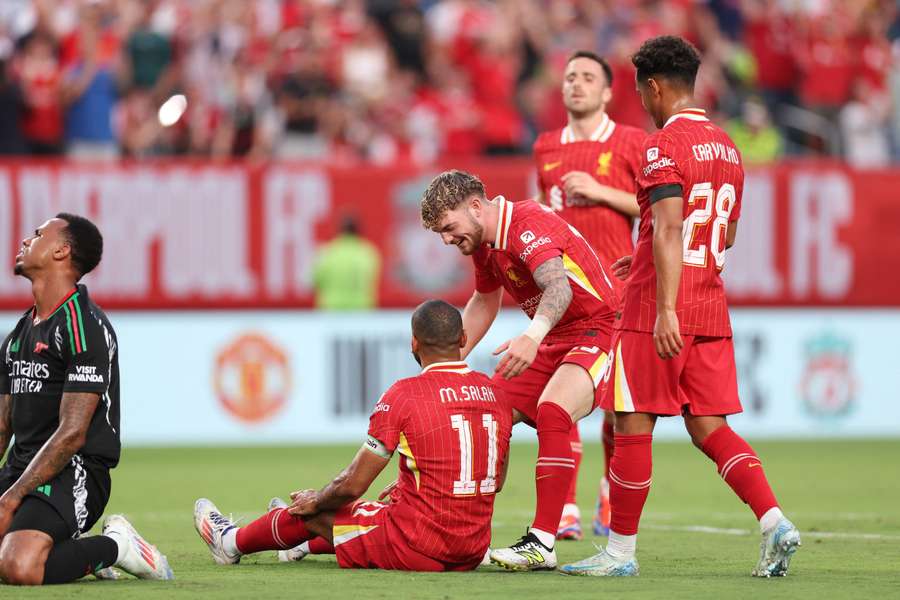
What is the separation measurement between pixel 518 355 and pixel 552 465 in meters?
0.90

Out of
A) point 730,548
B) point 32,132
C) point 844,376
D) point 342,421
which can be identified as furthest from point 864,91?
point 730,548

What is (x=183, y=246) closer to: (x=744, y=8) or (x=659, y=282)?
(x=744, y=8)

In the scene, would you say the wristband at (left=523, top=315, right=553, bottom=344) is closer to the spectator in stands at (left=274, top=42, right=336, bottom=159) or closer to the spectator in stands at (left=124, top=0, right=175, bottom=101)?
the spectator in stands at (left=274, top=42, right=336, bottom=159)

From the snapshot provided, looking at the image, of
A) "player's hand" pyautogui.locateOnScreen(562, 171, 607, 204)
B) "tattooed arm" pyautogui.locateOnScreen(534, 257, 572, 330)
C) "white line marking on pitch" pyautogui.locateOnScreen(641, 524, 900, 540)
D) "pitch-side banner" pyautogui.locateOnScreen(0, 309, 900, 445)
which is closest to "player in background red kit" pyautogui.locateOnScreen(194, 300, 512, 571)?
"tattooed arm" pyautogui.locateOnScreen(534, 257, 572, 330)

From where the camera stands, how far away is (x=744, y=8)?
71.4ft

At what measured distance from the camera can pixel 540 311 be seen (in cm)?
716

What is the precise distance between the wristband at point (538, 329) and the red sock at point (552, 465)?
67 cm

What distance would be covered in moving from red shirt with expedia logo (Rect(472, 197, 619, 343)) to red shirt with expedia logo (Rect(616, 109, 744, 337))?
0.57 meters

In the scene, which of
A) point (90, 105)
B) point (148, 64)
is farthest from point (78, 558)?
point (148, 64)

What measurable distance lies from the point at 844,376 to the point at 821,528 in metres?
7.90

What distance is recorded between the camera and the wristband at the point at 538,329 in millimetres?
6898

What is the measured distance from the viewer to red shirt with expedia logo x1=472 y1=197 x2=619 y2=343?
7445 millimetres

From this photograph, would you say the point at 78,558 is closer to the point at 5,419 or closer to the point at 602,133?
the point at 5,419

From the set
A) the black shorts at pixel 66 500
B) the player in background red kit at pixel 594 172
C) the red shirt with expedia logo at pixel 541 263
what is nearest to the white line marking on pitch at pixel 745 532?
the player in background red kit at pixel 594 172
